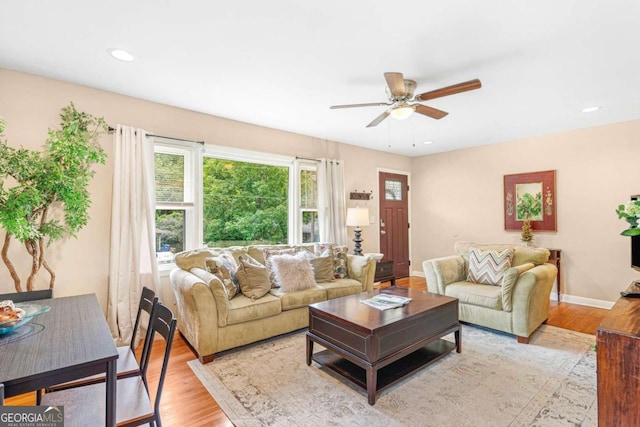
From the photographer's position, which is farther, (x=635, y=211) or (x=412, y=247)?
(x=412, y=247)

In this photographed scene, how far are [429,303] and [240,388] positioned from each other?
1677 mm

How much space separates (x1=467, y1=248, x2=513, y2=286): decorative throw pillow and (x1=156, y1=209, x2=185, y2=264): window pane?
3492mm

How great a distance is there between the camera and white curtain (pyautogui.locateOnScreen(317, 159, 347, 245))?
4.85m

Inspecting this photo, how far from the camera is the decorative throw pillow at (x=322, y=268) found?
3.72 meters

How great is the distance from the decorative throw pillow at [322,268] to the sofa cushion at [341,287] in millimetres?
83

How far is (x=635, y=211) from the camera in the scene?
5.25 ft

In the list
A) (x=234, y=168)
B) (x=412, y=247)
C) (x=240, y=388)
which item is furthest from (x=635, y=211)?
(x=412, y=247)

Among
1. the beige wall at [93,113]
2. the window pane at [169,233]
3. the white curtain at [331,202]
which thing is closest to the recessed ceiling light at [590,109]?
the white curtain at [331,202]

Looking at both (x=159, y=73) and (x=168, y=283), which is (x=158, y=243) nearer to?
(x=168, y=283)

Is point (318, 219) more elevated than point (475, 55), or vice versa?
point (475, 55)

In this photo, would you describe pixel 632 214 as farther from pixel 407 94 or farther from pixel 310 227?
pixel 310 227

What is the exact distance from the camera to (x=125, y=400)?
4.60 ft

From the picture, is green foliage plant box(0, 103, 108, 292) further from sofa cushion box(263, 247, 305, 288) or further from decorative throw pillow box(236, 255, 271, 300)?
sofa cushion box(263, 247, 305, 288)

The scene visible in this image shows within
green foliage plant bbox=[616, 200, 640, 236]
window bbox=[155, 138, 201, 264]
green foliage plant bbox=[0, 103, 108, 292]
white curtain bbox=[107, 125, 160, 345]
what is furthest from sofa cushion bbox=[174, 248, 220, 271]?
green foliage plant bbox=[616, 200, 640, 236]
